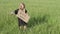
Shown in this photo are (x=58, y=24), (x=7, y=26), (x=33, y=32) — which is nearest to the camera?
(x=33, y=32)

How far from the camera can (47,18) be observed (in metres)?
7.37

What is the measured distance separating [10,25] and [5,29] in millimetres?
260

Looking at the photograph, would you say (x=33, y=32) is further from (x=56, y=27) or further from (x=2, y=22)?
(x=2, y=22)

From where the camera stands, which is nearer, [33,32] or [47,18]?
[33,32]

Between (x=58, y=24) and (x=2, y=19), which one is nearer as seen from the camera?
(x=58, y=24)

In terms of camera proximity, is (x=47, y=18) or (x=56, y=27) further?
(x=47, y=18)

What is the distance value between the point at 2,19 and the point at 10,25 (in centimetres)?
48

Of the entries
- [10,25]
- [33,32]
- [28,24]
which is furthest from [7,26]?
[33,32]

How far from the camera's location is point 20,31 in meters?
6.35

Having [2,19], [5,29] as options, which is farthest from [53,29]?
[2,19]

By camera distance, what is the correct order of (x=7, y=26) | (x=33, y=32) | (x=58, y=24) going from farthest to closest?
(x=7, y=26), (x=58, y=24), (x=33, y=32)

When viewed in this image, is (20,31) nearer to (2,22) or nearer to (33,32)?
(33,32)

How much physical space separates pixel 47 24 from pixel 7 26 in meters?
1.14

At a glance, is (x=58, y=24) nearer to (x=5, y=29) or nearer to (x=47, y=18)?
(x=47, y=18)
